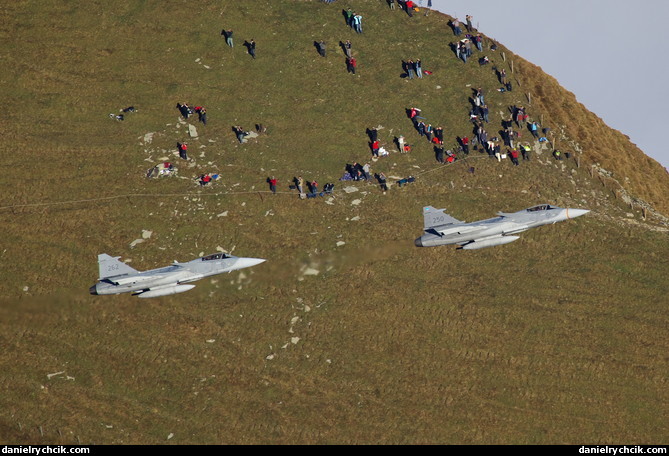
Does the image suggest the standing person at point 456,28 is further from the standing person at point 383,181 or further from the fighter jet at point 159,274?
the fighter jet at point 159,274

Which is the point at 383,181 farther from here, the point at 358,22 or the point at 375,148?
the point at 358,22

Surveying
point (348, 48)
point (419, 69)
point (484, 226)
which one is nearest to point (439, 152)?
point (419, 69)

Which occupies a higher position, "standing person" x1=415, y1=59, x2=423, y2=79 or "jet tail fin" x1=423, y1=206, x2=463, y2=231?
"standing person" x1=415, y1=59, x2=423, y2=79

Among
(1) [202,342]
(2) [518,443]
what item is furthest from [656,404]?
(1) [202,342]

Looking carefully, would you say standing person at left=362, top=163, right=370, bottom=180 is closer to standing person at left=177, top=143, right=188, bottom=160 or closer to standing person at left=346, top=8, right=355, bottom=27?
standing person at left=177, top=143, right=188, bottom=160

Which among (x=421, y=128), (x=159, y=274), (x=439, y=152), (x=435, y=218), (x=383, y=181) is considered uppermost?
(x=421, y=128)

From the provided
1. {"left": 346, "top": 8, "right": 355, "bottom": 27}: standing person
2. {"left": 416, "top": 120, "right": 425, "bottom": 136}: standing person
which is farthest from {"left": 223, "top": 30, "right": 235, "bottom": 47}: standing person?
{"left": 416, "top": 120, "right": 425, "bottom": 136}: standing person

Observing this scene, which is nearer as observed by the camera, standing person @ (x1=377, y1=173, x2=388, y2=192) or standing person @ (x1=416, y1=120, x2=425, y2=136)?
standing person @ (x1=377, y1=173, x2=388, y2=192)

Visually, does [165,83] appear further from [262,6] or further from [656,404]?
[656,404]
